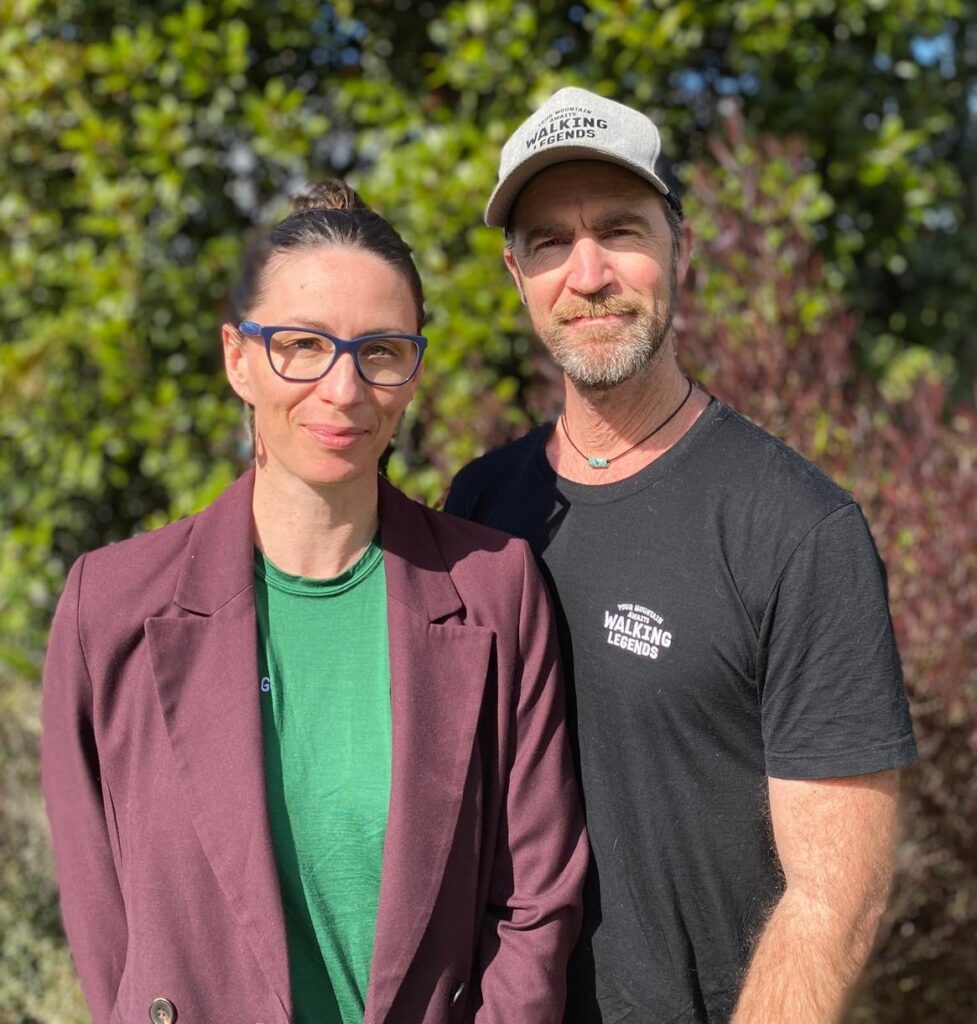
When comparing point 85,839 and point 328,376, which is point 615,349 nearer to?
point 328,376

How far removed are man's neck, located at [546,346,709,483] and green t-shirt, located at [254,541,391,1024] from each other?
1.91 ft

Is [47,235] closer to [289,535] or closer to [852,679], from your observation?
[289,535]

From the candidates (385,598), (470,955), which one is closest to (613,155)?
(385,598)

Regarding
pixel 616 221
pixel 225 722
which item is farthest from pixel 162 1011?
pixel 616 221

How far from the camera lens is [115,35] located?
4418 millimetres

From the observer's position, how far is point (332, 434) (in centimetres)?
194

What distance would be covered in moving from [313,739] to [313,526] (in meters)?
0.35

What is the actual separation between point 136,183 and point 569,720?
3.21 metres

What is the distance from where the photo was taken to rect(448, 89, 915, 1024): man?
189cm

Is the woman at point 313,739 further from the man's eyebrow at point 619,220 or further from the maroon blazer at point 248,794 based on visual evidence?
the man's eyebrow at point 619,220

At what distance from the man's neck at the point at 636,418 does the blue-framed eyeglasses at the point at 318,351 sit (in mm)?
442

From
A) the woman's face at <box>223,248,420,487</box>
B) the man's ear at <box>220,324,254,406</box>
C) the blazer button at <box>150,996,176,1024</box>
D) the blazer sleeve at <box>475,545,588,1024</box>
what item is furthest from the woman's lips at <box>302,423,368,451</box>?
the blazer button at <box>150,996,176,1024</box>

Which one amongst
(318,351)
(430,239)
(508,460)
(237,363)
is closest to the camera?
(318,351)

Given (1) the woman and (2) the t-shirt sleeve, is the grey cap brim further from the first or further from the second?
(2) the t-shirt sleeve
